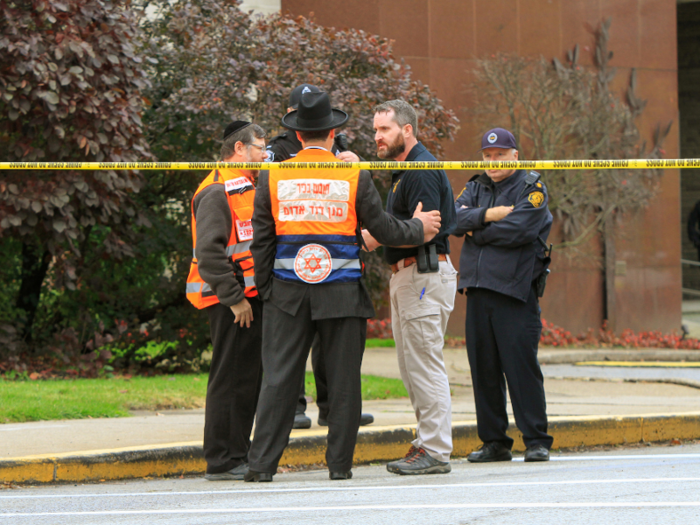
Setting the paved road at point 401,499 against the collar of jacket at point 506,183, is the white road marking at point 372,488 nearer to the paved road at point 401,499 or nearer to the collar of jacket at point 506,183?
the paved road at point 401,499

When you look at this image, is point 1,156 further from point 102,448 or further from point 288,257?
point 288,257

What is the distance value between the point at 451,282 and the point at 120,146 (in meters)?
4.69

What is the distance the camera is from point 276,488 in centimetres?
488

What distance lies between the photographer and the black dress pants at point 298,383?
4.91 m

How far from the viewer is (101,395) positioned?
754 centimetres

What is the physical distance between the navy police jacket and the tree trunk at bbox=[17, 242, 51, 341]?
17.8 ft

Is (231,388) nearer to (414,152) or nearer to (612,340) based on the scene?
(414,152)

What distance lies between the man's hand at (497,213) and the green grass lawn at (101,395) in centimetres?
317

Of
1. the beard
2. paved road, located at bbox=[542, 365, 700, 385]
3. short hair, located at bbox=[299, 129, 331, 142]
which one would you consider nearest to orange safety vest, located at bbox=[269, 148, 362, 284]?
short hair, located at bbox=[299, 129, 331, 142]

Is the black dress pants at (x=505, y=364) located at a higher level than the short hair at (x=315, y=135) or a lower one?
lower

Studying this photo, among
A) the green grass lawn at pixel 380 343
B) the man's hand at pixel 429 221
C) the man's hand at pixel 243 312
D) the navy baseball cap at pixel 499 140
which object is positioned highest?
the navy baseball cap at pixel 499 140

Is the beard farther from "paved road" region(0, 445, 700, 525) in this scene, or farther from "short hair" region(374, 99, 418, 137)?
"paved road" region(0, 445, 700, 525)

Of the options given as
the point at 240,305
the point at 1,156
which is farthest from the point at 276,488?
the point at 1,156

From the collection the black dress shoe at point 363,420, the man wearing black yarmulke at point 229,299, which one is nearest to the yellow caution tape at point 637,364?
the black dress shoe at point 363,420
